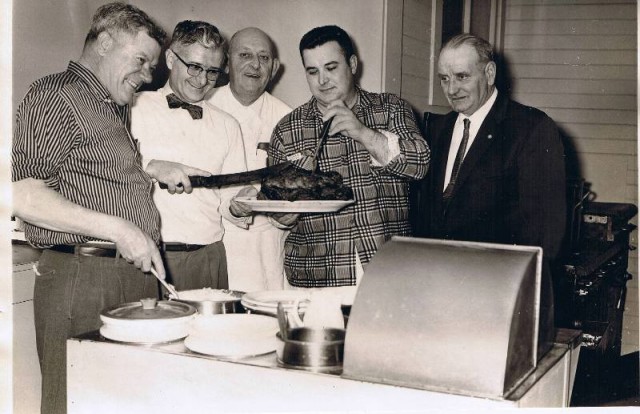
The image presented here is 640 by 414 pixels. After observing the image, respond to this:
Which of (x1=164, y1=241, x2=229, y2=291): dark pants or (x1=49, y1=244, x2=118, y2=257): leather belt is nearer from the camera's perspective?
(x1=49, y1=244, x2=118, y2=257): leather belt

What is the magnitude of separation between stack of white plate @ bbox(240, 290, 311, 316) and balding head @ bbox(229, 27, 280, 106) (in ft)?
5.62

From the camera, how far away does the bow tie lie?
3.09 metres

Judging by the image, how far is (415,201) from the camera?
405 centimetres

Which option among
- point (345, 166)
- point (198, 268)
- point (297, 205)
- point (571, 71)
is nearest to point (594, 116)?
point (571, 71)

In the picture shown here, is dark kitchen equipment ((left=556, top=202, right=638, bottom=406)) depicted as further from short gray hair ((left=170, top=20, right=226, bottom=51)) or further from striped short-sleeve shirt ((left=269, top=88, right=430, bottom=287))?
short gray hair ((left=170, top=20, right=226, bottom=51))

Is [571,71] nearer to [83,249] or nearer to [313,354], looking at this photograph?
[83,249]

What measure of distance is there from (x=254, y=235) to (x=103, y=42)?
1.37 metres

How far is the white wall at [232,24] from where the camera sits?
3521 mm

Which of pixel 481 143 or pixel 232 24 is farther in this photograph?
pixel 232 24

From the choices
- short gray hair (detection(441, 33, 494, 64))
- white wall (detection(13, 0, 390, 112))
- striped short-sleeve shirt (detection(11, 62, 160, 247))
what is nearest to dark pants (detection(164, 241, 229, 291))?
striped short-sleeve shirt (detection(11, 62, 160, 247))

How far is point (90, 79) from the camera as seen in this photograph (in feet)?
7.88

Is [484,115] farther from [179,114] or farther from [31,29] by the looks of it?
[31,29]

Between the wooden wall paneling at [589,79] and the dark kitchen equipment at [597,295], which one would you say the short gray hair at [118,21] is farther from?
the wooden wall paneling at [589,79]

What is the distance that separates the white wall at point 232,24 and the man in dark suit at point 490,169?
1.14 m
